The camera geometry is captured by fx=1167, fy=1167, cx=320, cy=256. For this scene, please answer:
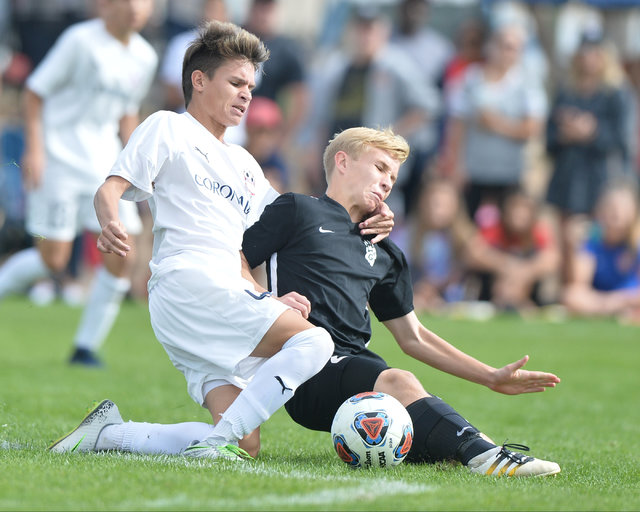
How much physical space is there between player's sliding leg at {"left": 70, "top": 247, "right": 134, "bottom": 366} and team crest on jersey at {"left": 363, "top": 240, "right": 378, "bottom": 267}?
3664 mm

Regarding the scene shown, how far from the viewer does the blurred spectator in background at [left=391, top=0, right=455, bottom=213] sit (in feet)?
47.6

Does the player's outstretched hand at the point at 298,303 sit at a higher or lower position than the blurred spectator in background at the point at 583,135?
lower

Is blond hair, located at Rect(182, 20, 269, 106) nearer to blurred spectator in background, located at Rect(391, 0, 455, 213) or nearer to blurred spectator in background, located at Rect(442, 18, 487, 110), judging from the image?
blurred spectator in background, located at Rect(391, 0, 455, 213)

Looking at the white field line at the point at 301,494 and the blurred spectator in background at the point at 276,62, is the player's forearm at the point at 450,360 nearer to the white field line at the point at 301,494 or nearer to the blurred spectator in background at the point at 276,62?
the white field line at the point at 301,494

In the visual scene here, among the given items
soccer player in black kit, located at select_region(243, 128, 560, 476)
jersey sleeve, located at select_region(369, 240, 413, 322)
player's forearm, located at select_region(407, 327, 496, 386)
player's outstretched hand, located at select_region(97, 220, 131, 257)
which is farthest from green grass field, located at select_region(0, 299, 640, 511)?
player's outstretched hand, located at select_region(97, 220, 131, 257)

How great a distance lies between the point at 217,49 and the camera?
17.5ft

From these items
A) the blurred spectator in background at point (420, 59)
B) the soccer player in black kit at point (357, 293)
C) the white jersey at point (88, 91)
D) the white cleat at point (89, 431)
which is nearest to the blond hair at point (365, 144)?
the soccer player in black kit at point (357, 293)

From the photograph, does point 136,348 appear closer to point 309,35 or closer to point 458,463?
point 458,463

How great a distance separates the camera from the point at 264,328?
4.89 m

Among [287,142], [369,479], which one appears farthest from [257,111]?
[369,479]

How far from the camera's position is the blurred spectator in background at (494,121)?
13.9 m

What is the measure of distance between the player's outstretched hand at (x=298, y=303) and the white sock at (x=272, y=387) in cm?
13

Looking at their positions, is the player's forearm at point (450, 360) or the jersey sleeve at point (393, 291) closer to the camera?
the player's forearm at point (450, 360)

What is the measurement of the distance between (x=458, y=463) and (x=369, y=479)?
0.66 metres
